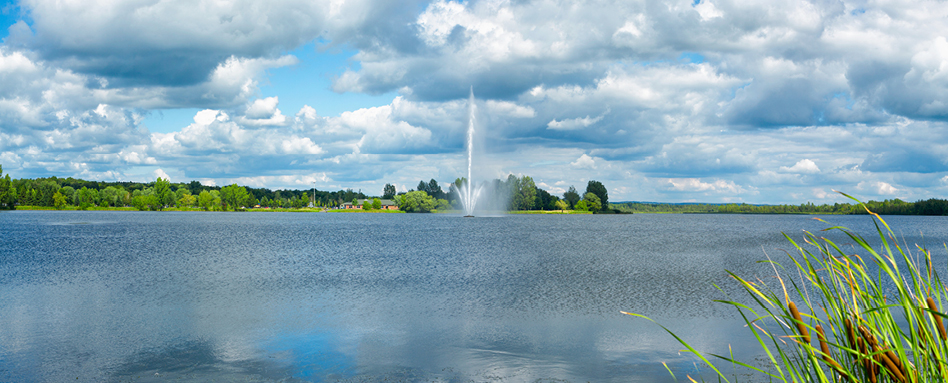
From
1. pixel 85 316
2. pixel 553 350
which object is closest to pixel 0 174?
pixel 85 316

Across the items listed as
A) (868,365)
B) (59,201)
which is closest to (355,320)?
(868,365)

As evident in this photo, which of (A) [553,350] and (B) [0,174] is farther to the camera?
(B) [0,174]

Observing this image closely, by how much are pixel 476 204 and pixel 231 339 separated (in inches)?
4946

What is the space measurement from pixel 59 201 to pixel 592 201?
17780cm

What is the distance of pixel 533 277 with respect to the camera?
2714 cm

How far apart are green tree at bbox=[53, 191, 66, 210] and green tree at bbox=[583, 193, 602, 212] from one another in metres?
175

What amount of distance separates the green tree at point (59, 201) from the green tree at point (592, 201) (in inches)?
6883

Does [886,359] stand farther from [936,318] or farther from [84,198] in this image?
[84,198]

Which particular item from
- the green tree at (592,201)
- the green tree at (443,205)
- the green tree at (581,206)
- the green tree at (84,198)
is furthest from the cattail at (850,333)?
the green tree at (84,198)

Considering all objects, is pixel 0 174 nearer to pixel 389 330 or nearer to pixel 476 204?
pixel 476 204

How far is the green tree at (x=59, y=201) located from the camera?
186938 millimetres

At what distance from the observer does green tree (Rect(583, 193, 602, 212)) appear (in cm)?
18525

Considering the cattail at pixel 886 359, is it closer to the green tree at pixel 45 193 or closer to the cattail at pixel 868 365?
the cattail at pixel 868 365

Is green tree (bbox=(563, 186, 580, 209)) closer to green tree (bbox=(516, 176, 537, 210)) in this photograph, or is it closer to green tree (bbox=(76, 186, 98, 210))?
green tree (bbox=(516, 176, 537, 210))
